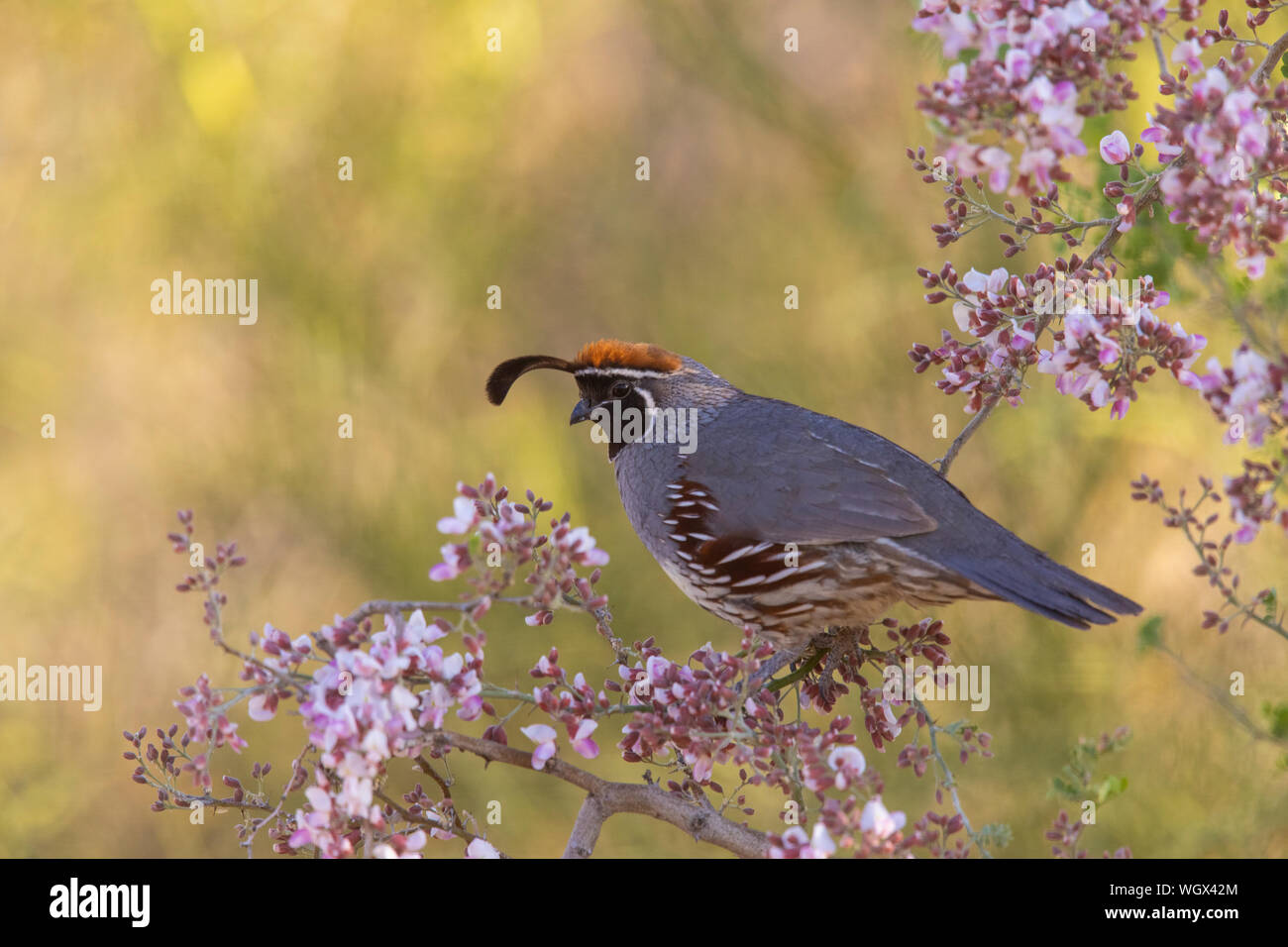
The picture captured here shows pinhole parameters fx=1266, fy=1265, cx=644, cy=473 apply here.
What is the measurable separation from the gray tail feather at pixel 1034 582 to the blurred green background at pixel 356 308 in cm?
194

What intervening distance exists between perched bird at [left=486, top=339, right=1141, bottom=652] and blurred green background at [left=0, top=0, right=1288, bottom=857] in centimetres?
158

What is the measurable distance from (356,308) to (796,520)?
282cm

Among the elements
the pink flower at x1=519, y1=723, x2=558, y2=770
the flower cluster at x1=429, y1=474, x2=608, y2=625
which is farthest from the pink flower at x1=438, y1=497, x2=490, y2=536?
the pink flower at x1=519, y1=723, x2=558, y2=770

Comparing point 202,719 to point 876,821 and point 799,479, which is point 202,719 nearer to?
point 876,821

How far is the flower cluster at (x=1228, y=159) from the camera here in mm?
1729

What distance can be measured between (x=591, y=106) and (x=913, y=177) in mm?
1884

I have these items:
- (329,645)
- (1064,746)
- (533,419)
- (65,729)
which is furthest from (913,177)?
(65,729)

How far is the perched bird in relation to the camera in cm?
278

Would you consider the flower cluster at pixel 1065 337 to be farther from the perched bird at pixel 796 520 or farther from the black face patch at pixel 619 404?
the black face patch at pixel 619 404

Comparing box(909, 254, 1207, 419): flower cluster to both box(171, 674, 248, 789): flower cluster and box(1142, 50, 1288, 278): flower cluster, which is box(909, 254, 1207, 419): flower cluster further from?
box(171, 674, 248, 789): flower cluster

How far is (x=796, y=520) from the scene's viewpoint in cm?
293

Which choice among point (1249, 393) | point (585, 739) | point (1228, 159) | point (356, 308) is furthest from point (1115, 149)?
point (356, 308)

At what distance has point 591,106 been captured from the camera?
6.08 m

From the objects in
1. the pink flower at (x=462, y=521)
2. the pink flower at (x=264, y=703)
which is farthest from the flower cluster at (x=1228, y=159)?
the pink flower at (x=264, y=703)
